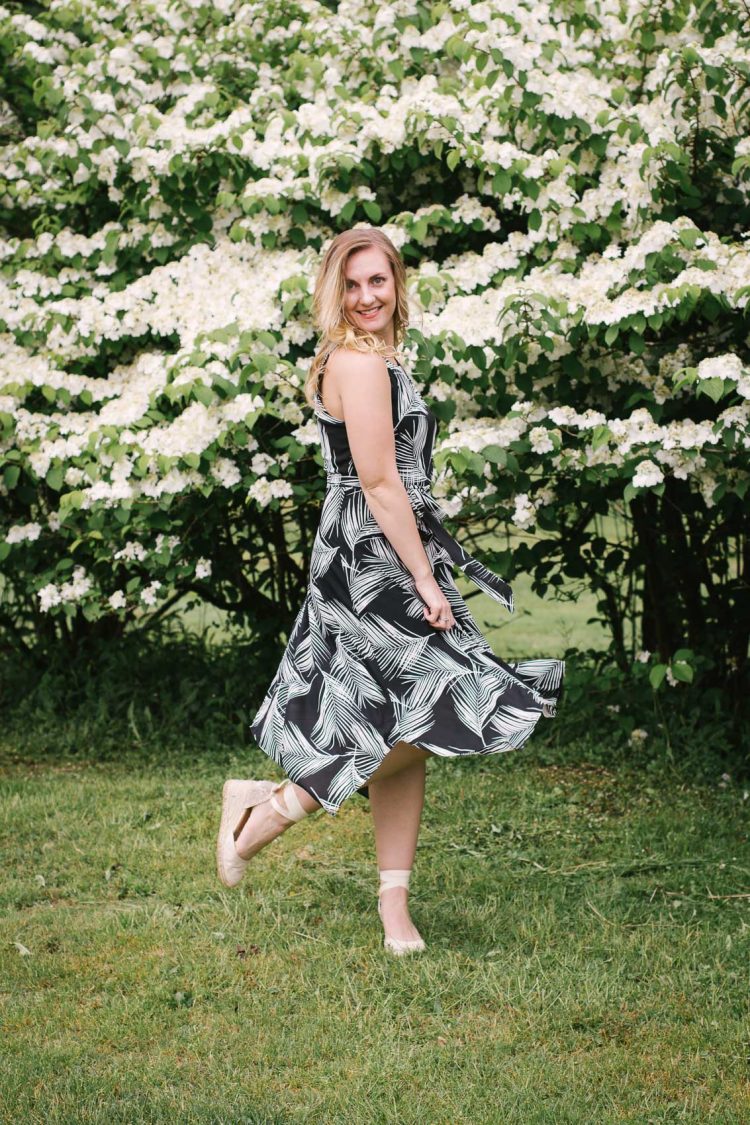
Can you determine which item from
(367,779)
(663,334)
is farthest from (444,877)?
(663,334)

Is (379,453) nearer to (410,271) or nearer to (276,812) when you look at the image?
(276,812)

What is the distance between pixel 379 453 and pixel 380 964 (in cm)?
128

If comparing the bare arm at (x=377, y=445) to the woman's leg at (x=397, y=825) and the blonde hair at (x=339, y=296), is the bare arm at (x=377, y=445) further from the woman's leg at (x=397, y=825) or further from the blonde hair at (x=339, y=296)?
the woman's leg at (x=397, y=825)

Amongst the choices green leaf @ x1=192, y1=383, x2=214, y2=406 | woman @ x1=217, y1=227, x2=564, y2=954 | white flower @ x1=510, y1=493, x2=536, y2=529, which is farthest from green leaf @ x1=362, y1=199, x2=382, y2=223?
woman @ x1=217, y1=227, x2=564, y2=954

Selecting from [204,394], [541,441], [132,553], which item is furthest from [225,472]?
[541,441]

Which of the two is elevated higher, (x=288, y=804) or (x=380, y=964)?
(x=288, y=804)

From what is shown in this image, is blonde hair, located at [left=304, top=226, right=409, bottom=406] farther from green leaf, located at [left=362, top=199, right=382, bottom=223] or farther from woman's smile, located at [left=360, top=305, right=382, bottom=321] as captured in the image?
green leaf, located at [left=362, top=199, right=382, bottom=223]

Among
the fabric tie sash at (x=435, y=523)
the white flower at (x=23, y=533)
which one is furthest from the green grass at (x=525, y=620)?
the fabric tie sash at (x=435, y=523)

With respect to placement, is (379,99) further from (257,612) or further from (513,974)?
(513,974)

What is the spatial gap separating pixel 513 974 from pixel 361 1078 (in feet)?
2.02

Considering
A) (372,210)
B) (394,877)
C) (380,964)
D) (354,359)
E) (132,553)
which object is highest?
(372,210)

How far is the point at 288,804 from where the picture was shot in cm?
329

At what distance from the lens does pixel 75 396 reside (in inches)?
201

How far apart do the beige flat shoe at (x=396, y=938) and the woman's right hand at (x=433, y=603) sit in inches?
26.5
